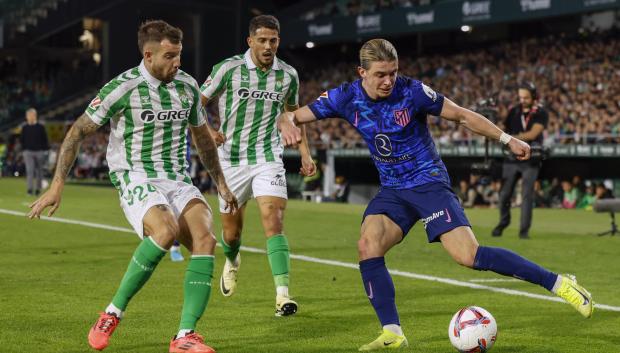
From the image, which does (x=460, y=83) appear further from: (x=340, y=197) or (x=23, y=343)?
(x=23, y=343)

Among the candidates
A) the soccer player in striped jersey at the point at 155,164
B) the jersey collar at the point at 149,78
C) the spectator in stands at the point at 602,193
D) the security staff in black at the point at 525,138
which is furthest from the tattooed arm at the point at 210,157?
the spectator in stands at the point at 602,193

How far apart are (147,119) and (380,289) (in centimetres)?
186

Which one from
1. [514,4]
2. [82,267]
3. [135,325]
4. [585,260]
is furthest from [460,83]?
[135,325]

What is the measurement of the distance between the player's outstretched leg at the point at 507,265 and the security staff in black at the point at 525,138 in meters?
8.26

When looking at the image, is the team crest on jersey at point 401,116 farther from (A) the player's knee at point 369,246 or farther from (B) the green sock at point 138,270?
(B) the green sock at point 138,270

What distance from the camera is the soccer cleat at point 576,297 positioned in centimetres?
640

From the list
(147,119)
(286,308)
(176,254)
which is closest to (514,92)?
(176,254)

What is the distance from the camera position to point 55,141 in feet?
161

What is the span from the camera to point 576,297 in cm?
641

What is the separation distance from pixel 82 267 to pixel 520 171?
6965mm

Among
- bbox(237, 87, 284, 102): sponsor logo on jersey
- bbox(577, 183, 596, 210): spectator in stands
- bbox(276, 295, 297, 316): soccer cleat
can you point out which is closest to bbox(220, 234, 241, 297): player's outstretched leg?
bbox(276, 295, 297, 316): soccer cleat

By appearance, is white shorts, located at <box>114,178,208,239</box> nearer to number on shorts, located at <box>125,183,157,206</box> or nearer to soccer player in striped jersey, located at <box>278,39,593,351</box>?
number on shorts, located at <box>125,183,157,206</box>

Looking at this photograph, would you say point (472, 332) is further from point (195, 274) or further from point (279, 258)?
point (279, 258)

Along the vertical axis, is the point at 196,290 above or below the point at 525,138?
below
